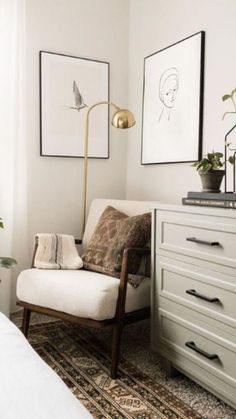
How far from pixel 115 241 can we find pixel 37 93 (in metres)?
1.34

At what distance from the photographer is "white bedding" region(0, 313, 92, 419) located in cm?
61

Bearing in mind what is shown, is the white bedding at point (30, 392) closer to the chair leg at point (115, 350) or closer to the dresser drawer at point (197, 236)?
the dresser drawer at point (197, 236)

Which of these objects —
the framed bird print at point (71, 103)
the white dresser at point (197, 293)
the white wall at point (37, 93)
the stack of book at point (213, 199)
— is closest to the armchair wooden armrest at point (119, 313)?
the white dresser at point (197, 293)

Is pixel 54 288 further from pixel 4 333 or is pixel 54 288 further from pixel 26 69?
pixel 26 69

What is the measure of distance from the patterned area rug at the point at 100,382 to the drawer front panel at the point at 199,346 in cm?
21

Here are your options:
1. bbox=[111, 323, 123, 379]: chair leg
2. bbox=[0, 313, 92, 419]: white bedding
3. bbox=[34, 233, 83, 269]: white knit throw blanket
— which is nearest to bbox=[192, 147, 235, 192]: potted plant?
bbox=[111, 323, 123, 379]: chair leg

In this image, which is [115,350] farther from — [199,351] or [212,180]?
[212,180]

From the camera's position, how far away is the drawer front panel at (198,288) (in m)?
1.53

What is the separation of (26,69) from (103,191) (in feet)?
3.63

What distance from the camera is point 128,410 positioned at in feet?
5.39

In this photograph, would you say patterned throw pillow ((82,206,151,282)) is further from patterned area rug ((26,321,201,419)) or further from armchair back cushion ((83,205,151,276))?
patterned area rug ((26,321,201,419))

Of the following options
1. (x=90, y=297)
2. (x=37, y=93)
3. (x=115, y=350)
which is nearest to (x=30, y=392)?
(x=90, y=297)

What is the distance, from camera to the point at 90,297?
188 cm

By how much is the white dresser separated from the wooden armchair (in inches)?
5.1
